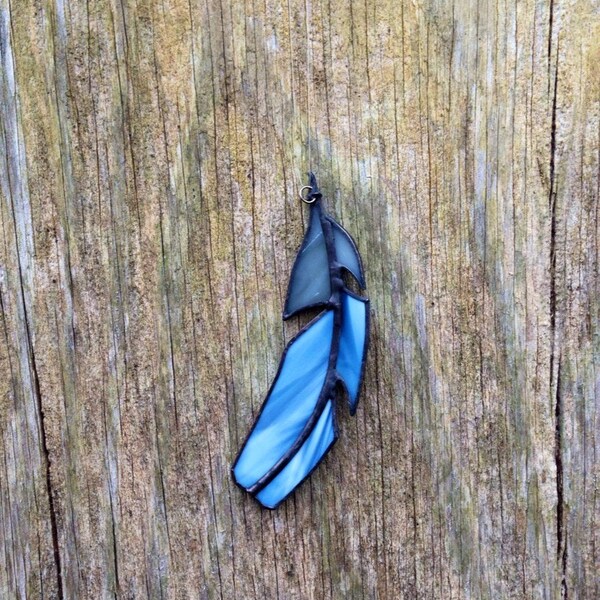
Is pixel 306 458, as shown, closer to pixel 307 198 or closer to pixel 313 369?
pixel 313 369

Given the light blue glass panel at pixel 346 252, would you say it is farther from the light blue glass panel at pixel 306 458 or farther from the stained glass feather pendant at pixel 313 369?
the light blue glass panel at pixel 306 458

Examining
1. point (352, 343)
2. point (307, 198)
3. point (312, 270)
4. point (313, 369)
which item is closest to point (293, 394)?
point (313, 369)

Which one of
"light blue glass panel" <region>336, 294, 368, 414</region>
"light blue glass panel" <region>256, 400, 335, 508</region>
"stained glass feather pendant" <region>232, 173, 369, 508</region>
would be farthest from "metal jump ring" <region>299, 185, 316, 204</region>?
"light blue glass panel" <region>256, 400, 335, 508</region>

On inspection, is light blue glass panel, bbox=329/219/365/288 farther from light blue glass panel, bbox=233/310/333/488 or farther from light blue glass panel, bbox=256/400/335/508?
light blue glass panel, bbox=256/400/335/508

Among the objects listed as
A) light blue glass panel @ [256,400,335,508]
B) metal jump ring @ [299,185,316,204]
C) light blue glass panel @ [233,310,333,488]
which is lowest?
light blue glass panel @ [256,400,335,508]

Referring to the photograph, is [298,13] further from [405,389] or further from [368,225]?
[405,389]

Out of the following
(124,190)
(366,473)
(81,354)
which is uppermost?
(124,190)

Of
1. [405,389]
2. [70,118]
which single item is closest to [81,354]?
[70,118]
